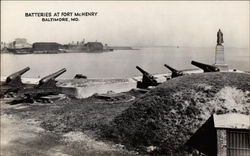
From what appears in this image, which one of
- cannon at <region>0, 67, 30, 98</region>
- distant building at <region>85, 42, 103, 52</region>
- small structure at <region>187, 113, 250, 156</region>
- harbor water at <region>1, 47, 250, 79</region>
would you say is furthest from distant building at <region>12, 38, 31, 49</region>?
small structure at <region>187, 113, 250, 156</region>

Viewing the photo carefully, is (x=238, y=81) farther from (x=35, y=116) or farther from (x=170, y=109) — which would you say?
(x=35, y=116)

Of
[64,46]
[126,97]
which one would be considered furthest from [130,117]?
[64,46]

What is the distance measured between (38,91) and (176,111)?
777 centimetres

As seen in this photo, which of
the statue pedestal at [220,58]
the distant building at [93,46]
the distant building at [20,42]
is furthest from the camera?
the distant building at [93,46]

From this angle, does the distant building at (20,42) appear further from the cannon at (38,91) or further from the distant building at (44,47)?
the cannon at (38,91)

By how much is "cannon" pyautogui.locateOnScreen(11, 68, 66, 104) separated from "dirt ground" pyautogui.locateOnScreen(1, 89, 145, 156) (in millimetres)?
464

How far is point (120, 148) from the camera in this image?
9.09 metres

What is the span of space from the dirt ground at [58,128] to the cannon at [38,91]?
464 mm

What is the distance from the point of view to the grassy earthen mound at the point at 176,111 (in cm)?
929

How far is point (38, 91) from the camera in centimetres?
1566

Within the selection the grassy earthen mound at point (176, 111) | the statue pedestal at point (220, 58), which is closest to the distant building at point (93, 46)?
the statue pedestal at point (220, 58)

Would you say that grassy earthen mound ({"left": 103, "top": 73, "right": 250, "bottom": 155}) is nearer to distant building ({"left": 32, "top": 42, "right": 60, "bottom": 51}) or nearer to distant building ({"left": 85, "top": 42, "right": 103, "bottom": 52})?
distant building ({"left": 32, "top": 42, "right": 60, "bottom": 51})

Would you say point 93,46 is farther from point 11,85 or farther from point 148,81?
point 11,85

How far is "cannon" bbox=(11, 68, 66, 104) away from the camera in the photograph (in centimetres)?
1551
